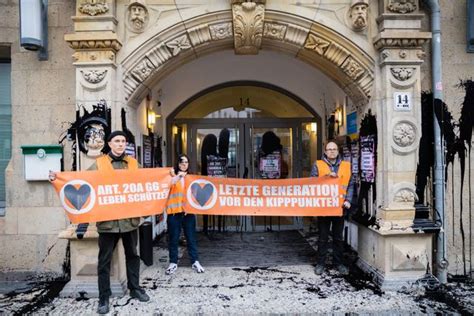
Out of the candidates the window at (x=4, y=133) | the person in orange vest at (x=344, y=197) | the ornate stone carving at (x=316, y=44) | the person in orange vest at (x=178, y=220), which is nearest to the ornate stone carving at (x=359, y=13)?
the ornate stone carving at (x=316, y=44)

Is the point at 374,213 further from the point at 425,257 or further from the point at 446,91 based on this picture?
the point at 446,91

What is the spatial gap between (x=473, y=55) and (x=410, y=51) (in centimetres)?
112

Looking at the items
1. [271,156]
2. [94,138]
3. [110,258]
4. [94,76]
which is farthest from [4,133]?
[271,156]

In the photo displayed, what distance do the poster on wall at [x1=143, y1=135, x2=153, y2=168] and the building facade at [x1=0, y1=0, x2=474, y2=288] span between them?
437 millimetres

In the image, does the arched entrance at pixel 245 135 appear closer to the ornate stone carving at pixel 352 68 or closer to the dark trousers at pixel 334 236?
the dark trousers at pixel 334 236

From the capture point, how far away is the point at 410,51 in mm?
4566

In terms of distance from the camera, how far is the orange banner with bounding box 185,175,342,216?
497cm

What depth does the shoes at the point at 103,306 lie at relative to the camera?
389 cm

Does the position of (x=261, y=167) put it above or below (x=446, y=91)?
below

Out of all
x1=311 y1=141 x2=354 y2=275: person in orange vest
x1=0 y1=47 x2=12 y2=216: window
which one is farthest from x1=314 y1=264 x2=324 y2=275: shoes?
x1=0 y1=47 x2=12 y2=216: window

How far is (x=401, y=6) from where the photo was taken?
4.54 metres

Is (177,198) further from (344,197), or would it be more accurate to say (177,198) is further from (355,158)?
(355,158)

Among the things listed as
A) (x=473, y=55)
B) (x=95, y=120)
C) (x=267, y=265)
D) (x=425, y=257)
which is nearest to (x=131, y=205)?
(x=95, y=120)

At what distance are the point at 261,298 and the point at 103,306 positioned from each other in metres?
1.72
